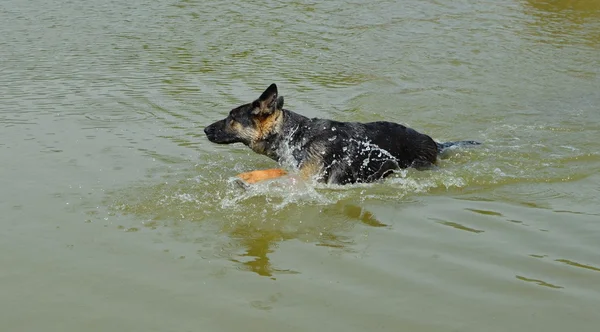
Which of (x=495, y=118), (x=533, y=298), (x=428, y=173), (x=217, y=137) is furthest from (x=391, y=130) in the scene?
(x=533, y=298)

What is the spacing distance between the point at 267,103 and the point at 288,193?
3.51 feet

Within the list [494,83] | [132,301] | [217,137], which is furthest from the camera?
[494,83]

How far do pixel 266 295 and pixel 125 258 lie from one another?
1313 millimetres

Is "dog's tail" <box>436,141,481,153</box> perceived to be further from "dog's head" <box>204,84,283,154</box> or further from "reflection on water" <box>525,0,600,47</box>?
"reflection on water" <box>525,0,600,47</box>

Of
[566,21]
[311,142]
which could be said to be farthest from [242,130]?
[566,21]

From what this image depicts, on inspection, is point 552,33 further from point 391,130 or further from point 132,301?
point 132,301

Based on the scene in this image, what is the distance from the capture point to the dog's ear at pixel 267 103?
8.12m

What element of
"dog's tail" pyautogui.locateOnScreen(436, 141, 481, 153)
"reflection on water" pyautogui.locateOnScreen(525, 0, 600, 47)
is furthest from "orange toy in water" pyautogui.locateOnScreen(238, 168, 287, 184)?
"reflection on water" pyautogui.locateOnScreen(525, 0, 600, 47)

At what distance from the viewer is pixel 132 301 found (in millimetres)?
5223

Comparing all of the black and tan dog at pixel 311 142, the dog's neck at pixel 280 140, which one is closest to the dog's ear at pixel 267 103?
the black and tan dog at pixel 311 142

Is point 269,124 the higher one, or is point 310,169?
point 269,124

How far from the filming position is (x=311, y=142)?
8.31m

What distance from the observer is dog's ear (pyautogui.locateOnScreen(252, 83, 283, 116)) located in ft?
26.6

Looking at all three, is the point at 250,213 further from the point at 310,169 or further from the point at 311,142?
the point at 311,142
